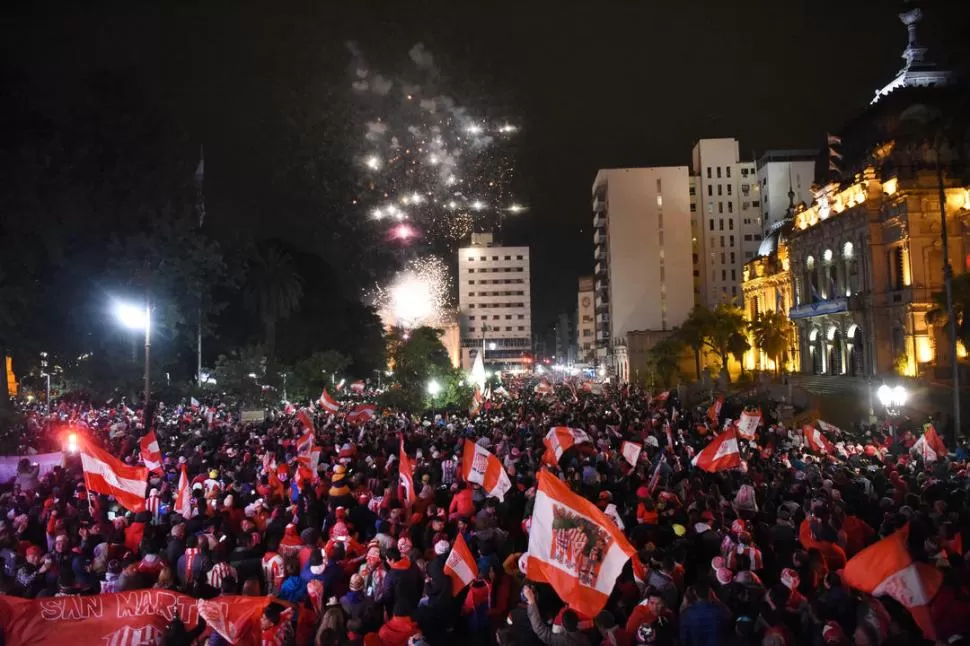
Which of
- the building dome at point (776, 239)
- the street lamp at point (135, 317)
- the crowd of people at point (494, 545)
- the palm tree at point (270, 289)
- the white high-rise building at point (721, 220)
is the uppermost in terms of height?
the white high-rise building at point (721, 220)

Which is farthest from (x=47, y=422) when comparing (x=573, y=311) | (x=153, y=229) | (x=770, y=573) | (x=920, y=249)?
(x=573, y=311)

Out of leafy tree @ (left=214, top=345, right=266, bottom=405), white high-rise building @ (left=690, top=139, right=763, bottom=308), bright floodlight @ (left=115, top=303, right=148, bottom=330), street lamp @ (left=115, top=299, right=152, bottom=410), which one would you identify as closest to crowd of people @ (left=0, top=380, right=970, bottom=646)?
street lamp @ (left=115, top=299, right=152, bottom=410)

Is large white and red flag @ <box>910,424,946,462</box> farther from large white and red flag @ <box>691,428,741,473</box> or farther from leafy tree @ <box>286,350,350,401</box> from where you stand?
leafy tree @ <box>286,350,350,401</box>

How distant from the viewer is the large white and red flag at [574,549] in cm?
689

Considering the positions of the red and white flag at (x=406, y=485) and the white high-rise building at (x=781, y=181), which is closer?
the red and white flag at (x=406, y=485)

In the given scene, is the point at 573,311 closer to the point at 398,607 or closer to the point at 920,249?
the point at 920,249

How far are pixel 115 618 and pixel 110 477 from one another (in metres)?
5.34

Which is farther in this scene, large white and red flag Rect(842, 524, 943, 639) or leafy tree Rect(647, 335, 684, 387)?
leafy tree Rect(647, 335, 684, 387)

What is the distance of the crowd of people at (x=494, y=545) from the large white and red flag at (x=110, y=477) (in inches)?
17.4

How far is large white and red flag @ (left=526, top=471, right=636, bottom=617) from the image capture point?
22.6 ft

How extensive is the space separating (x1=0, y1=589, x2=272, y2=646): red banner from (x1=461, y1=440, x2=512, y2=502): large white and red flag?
588 cm

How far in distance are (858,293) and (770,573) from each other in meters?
40.4

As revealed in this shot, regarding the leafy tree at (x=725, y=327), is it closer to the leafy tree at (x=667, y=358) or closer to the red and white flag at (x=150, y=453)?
the leafy tree at (x=667, y=358)

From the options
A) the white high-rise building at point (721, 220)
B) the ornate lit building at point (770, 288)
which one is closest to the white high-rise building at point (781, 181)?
the white high-rise building at point (721, 220)
